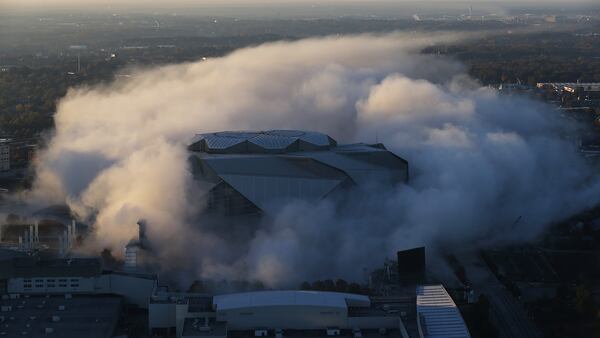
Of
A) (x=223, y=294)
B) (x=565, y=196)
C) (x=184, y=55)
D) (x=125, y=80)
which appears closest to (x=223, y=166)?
(x=223, y=294)

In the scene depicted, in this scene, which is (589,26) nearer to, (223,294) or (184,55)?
(184,55)

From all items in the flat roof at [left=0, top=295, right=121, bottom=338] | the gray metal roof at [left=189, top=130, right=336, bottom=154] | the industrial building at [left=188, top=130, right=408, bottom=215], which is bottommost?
the flat roof at [left=0, top=295, right=121, bottom=338]

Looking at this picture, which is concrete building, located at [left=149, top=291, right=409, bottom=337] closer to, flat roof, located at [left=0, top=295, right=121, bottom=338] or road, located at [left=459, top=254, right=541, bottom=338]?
flat roof, located at [left=0, top=295, right=121, bottom=338]

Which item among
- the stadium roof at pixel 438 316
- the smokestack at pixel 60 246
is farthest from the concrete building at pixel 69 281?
the stadium roof at pixel 438 316

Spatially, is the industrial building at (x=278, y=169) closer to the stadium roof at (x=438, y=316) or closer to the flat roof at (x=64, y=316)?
the flat roof at (x=64, y=316)

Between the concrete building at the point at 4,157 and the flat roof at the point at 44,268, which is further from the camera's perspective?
the concrete building at the point at 4,157

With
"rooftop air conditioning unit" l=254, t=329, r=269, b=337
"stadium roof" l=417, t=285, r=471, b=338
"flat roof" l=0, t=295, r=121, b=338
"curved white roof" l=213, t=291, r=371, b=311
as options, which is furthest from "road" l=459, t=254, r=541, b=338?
"flat roof" l=0, t=295, r=121, b=338

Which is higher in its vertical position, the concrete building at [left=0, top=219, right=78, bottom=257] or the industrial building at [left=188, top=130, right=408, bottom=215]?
the industrial building at [left=188, top=130, right=408, bottom=215]
